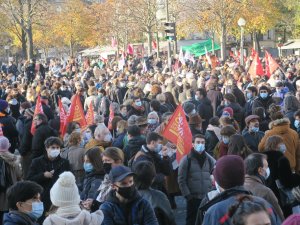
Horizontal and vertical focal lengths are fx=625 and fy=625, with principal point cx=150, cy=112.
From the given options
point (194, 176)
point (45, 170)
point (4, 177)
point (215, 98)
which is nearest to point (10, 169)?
point (4, 177)

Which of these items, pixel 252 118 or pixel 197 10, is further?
pixel 197 10

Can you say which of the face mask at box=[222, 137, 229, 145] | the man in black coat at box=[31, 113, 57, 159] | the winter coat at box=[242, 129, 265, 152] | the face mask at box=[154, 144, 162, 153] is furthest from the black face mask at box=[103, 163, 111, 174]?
the man in black coat at box=[31, 113, 57, 159]

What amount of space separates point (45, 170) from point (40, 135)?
Result: 8.11 ft

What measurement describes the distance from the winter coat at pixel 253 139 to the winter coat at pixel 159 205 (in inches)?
135

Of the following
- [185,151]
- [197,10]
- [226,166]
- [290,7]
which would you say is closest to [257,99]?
[185,151]

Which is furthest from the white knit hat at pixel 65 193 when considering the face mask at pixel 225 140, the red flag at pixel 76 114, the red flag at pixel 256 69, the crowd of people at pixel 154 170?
the red flag at pixel 256 69

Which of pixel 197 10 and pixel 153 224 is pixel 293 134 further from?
pixel 197 10

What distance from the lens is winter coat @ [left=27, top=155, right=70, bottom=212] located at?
7.55 m

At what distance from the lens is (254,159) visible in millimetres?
5914

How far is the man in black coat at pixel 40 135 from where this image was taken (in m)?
9.98

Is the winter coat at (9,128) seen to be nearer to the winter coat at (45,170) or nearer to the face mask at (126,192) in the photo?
the winter coat at (45,170)

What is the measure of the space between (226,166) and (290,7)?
57841 millimetres

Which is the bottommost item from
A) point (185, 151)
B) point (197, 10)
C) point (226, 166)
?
point (185, 151)

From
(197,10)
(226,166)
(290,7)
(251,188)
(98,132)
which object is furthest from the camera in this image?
(290,7)
